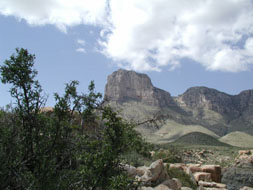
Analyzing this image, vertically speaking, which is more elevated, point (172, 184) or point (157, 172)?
point (157, 172)

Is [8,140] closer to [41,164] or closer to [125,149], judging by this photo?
[41,164]

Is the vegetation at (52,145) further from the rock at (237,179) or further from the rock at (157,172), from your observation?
the rock at (237,179)

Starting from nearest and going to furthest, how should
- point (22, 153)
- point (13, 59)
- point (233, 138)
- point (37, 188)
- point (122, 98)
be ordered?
point (37, 188), point (13, 59), point (22, 153), point (233, 138), point (122, 98)

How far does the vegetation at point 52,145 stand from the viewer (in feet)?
13.7

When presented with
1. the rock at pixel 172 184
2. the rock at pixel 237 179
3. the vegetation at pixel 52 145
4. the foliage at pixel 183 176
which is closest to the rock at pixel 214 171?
the rock at pixel 237 179

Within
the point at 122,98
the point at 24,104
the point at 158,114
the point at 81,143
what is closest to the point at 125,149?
the point at 81,143

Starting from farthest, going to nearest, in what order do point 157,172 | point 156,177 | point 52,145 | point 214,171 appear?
point 214,171
point 157,172
point 156,177
point 52,145

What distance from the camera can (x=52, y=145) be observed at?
4.55 m

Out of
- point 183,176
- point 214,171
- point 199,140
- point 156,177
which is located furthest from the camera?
point 199,140

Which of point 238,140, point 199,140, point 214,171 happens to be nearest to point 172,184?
point 214,171

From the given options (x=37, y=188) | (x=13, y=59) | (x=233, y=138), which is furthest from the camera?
(x=233, y=138)

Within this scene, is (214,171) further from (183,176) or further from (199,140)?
(199,140)

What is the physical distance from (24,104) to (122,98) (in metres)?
188

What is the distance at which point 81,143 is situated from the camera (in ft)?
15.0
